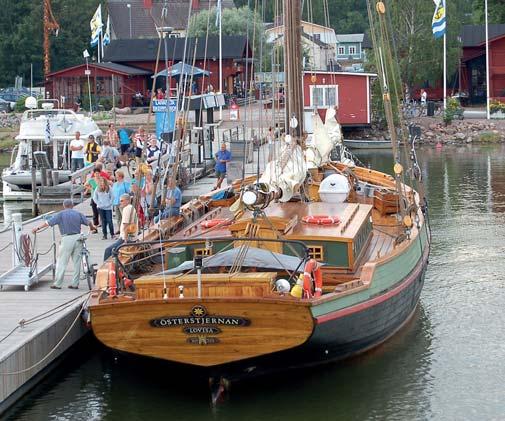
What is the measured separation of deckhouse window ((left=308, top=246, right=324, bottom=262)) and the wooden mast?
809cm

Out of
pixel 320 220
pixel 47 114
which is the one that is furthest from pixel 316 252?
pixel 47 114

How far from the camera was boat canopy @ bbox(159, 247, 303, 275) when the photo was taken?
16547 mm

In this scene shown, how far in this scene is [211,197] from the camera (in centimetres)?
2544

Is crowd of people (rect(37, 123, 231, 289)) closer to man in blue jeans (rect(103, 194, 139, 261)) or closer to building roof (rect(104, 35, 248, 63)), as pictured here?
man in blue jeans (rect(103, 194, 139, 261))

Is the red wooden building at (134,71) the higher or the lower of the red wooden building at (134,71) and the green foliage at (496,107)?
the higher

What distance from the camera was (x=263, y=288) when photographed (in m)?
15.7

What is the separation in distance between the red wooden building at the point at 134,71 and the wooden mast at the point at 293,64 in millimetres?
42732

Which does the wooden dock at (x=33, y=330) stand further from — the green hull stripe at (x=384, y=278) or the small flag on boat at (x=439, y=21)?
the small flag on boat at (x=439, y=21)

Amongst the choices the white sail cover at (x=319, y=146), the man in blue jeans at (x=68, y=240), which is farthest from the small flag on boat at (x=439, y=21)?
the man in blue jeans at (x=68, y=240)

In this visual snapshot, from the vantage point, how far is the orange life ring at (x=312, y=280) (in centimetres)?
1588

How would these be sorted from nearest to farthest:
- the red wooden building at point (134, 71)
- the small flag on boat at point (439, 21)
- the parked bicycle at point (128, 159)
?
the parked bicycle at point (128, 159) → the small flag on boat at point (439, 21) → the red wooden building at point (134, 71)

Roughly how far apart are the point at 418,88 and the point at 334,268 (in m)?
61.1

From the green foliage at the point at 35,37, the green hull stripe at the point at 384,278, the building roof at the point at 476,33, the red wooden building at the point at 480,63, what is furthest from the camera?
the green foliage at the point at 35,37

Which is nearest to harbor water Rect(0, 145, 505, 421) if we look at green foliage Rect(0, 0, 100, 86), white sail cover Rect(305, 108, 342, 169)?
white sail cover Rect(305, 108, 342, 169)
